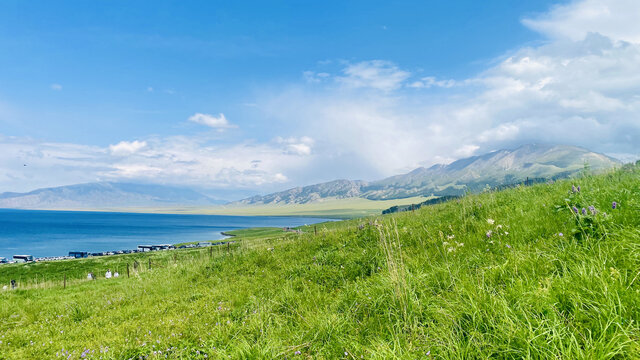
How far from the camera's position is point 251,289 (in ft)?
31.4

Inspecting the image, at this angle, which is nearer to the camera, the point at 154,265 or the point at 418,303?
the point at 418,303

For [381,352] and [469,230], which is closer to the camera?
[381,352]

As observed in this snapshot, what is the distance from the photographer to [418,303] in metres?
4.60

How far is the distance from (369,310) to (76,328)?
893 centimetres

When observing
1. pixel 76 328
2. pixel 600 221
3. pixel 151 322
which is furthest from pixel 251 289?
pixel 600 221

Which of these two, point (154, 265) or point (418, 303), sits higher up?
point (418, 303)

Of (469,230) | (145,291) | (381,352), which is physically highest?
(469,230)

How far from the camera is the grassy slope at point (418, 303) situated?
3.21m

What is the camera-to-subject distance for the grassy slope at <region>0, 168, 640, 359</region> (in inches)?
126

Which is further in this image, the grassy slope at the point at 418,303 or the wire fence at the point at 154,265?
the wire fence at the point at 154,265

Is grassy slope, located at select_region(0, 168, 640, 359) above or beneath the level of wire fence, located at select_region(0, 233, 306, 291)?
above

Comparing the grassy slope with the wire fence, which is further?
the wire fence

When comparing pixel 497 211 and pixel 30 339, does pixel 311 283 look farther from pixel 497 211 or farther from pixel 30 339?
pixel 30 339

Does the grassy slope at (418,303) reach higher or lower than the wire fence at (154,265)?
higher
